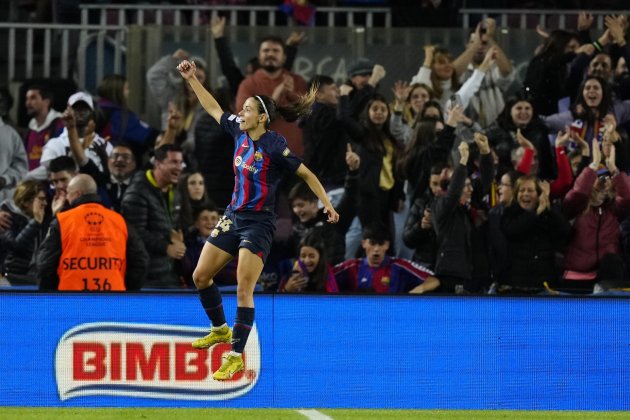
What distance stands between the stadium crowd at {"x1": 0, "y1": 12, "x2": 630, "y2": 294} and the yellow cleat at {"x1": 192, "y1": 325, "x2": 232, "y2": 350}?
6.01 feet

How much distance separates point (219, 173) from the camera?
1482cm

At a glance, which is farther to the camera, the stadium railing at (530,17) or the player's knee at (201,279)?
the stadium railing at (530,17)

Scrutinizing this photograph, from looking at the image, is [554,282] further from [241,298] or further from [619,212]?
[241,298]

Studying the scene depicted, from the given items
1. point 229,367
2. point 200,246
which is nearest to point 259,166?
point 229,367

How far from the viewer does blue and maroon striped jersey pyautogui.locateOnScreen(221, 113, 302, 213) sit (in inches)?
409

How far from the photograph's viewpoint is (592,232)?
13445mm

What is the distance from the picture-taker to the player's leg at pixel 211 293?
1031 cm

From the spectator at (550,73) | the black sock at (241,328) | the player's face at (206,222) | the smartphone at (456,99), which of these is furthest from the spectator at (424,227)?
the black sock at (241,328)

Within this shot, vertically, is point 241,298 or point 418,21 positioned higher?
point 418,21

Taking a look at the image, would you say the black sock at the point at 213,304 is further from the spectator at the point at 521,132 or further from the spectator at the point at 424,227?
the spectator at the point at 521,132

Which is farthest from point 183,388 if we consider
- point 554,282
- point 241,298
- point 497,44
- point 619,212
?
point 497,44

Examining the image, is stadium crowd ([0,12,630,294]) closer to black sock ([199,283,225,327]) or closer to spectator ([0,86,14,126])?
spectator ([0,86,14,126])

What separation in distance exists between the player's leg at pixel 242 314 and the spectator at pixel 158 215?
2695 mm

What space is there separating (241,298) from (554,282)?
3.98m
